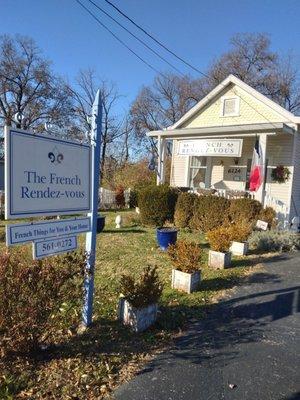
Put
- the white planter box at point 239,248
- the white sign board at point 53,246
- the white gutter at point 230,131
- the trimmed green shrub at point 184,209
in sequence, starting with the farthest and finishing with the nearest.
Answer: the trimmed green shrub at point 184,209, the white gutter at point 230,131, the white planter box at point 239,248, the white sign board at point 53,246

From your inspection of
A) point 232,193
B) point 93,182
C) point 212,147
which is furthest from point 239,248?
point 93,182

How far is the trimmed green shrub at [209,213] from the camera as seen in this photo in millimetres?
11680

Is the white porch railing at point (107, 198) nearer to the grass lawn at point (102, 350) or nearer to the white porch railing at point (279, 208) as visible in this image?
the white porch railing at point (279, 208)

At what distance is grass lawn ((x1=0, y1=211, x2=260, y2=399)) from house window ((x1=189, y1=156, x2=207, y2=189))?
935 cm

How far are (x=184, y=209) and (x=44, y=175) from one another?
930cm

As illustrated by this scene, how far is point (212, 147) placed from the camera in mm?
13156

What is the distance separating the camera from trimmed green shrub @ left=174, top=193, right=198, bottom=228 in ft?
41.1

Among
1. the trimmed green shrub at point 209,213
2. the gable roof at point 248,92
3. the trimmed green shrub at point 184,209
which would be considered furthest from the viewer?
the gable roof at point 248,92

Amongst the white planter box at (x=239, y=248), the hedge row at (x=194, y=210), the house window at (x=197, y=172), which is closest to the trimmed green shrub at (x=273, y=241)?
the white planter box at (x=239, y=248)

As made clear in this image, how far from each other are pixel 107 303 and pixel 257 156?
27.1ft

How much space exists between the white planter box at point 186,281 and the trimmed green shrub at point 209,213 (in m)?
5.62

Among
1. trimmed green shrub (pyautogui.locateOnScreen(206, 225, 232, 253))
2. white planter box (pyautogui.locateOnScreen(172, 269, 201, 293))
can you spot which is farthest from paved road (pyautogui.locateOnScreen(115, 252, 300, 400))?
trimmed green shrub (pyautogui.locateOnScreen(206, 225, 232, 253))

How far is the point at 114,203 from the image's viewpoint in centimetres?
1942

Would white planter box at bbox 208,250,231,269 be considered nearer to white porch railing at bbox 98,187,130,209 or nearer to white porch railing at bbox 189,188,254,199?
white porch railing at bbox 189,188,254,199
